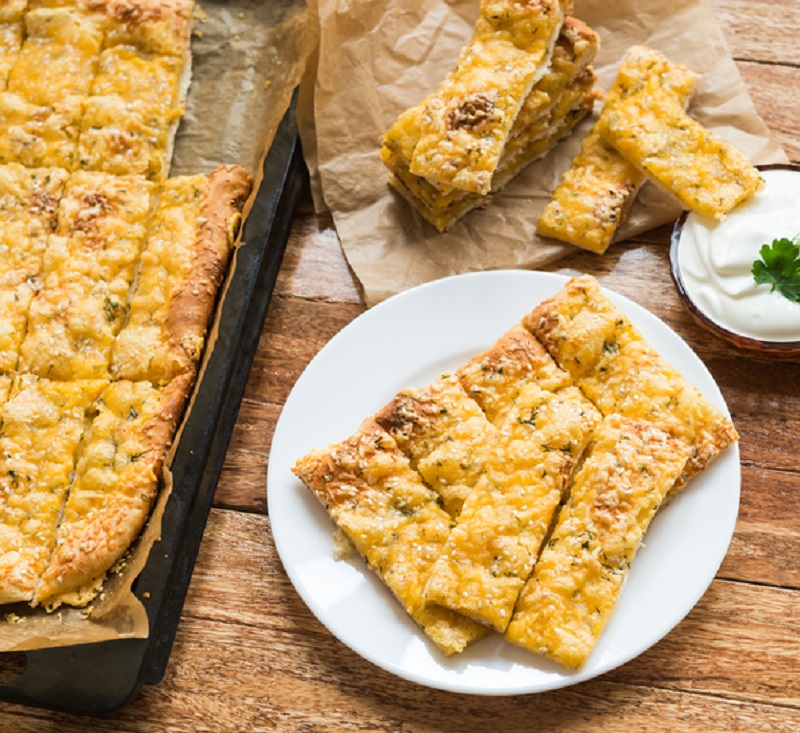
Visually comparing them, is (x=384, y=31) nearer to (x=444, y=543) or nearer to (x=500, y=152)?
(x=500, y=152)

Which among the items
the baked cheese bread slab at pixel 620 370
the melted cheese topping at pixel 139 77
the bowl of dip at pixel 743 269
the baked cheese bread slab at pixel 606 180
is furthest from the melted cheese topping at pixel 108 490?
the bowl of dip at pixel 743 269

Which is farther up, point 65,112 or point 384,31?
point 384,31

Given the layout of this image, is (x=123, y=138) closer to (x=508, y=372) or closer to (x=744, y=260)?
(x=508, y=372)

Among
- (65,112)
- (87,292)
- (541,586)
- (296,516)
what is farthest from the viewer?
(65,112)

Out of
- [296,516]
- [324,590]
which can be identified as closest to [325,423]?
[296,516]

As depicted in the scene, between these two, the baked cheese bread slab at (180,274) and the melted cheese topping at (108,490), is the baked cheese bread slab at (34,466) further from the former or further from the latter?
the baked cheese bread slab at (180,274)

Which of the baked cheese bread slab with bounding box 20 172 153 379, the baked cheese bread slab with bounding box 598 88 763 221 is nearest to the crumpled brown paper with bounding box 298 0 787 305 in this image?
the baked cheese bread slab with bounding box 598 88 763 221
